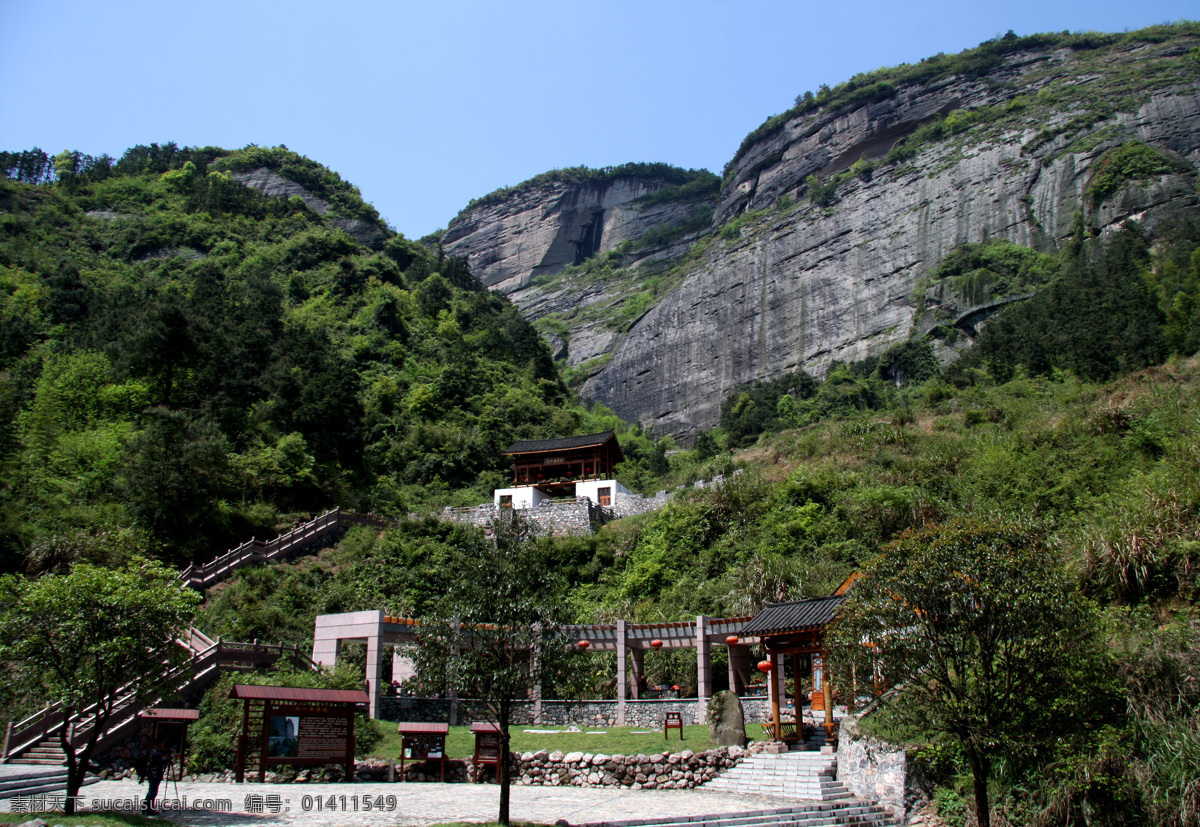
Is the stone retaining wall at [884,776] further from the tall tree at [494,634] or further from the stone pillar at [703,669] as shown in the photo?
the stone pillar at [703,669]

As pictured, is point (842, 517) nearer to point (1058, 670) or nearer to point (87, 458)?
point (1058, 670)

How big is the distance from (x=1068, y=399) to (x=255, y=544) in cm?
3611

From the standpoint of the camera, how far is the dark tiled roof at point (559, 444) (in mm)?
44625

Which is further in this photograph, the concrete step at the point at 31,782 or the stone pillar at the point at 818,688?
the stone pillar at the point at 818,688

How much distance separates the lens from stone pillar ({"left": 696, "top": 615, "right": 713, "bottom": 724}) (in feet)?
70.2

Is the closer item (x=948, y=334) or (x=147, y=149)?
(x=948, y=334)

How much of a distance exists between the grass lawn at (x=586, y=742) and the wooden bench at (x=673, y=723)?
0.40ft

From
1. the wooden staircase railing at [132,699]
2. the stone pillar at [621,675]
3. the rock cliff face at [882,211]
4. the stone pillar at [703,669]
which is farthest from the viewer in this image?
the rock cliff face at [882,211]

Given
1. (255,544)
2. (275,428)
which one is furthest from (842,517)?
(275,428)

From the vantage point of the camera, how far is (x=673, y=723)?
1962 cm

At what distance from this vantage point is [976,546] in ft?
35.6

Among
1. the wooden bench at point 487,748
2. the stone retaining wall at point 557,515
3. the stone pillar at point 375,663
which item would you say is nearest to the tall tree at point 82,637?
the wooden bench at point 487,748

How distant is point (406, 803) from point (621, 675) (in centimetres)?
1036

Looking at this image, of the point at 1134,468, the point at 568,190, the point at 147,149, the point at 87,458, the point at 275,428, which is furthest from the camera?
the point at 568,190
